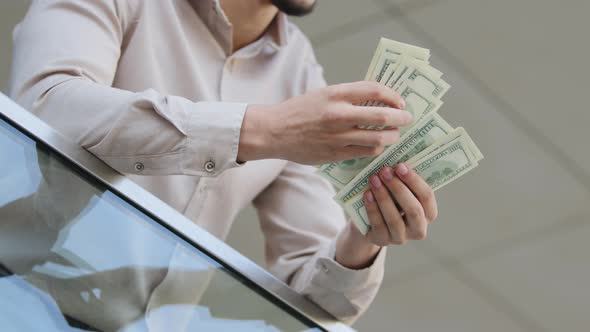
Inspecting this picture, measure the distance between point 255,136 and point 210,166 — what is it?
71mm

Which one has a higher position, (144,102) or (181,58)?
(144,102)

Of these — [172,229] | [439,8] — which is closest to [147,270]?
[172,229]

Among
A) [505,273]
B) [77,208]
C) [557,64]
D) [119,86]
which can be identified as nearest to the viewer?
[77,208]

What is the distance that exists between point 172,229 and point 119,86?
44cm

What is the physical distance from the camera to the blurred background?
2.87 meters

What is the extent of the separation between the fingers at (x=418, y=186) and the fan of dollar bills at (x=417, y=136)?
18mm

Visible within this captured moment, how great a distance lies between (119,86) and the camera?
1587mm

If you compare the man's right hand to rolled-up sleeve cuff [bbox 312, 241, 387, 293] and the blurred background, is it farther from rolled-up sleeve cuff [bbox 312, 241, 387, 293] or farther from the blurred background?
the blurred background

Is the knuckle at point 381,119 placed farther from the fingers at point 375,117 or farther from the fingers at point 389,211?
the fingers at point 389,211

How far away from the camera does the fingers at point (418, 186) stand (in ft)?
4.26

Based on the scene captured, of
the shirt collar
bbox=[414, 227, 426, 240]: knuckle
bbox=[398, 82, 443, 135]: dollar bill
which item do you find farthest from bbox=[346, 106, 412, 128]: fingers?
the shirt collar

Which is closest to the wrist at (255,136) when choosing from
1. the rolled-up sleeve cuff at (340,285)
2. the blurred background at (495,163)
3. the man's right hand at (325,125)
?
the man's right hand at (325,125)

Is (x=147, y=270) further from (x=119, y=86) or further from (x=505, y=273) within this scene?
(x=505, y=273)

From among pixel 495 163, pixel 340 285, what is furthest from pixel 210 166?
pixel 495 163
